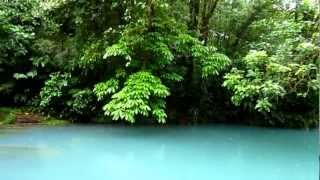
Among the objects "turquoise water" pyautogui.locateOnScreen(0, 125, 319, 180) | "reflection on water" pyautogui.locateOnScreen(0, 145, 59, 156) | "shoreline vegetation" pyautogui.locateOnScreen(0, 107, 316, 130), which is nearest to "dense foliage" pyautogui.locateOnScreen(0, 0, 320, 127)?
"shoreline vegetation" pyautogui.locateOnScreen(0, 107, 316, 130)

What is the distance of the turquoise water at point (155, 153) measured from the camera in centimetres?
584

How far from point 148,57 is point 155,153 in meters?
2.99

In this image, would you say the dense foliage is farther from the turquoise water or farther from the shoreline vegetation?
the turquoise water

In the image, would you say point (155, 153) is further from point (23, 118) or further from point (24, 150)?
point (23, 118)

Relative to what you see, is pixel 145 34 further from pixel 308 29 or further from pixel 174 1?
pixel 308 29

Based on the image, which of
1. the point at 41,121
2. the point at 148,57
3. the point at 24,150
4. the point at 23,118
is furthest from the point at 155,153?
the point at 23,118

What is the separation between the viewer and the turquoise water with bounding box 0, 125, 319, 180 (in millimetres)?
5837

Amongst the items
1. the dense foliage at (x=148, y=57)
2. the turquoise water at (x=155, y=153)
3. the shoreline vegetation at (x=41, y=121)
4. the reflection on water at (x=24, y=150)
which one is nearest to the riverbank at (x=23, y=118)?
the shoreline vegetation at (x=41, y=121)

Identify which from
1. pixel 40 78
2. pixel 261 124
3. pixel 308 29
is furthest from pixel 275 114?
pixel 40 78

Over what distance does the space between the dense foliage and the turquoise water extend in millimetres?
645

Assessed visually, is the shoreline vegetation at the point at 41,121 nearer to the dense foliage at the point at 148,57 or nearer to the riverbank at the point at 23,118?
the riverbank at the point at 23,118

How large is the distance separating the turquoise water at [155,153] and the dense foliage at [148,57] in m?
0.64

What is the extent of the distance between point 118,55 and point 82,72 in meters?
1.35

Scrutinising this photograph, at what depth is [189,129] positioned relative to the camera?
9.91 m
